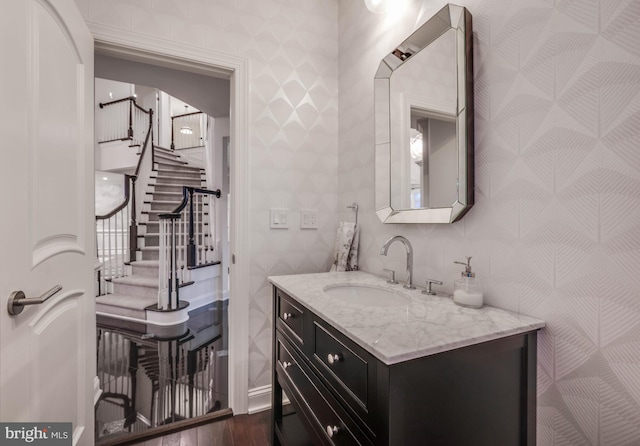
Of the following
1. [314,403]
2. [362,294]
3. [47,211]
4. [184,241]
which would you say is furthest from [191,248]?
[314,403]

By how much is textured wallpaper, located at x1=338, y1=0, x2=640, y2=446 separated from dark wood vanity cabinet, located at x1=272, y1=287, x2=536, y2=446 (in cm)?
11

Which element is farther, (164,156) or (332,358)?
(164,156)

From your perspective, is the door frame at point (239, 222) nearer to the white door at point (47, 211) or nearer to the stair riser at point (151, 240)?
the white door at point (47, 211)

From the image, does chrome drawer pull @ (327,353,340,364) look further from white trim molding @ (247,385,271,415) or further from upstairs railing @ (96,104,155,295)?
upstairs railing @ (96,104,155,295)

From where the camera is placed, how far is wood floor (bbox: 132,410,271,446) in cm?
154

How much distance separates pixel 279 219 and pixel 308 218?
207 mm

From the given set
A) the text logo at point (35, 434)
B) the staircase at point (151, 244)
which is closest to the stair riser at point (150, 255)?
the staircase at point (151, 244)

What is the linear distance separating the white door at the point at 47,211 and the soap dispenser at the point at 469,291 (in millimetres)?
1399

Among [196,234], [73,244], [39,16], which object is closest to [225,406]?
[73,244]

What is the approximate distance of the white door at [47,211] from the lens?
84 centimetres

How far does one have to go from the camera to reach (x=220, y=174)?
4.82m

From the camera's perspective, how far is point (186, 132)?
7.43 m

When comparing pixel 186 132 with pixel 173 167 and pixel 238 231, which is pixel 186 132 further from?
pixel 238 231

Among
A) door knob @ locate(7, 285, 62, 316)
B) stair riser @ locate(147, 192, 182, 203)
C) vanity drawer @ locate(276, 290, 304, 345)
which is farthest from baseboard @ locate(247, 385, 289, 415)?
stair riser @ locate(147, 192, 182, 203)
